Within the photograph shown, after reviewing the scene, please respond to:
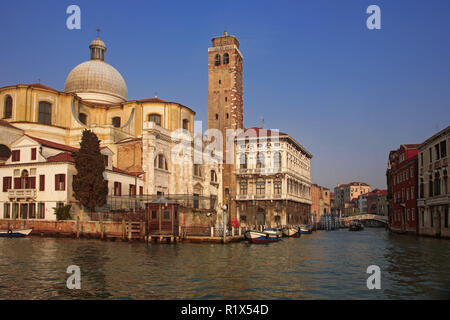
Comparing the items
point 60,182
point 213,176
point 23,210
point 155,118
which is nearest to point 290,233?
point 213,176

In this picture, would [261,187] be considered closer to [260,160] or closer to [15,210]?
[260,160]

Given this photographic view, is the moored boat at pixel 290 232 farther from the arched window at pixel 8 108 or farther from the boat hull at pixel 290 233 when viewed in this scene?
the arched window at pixel 8 108

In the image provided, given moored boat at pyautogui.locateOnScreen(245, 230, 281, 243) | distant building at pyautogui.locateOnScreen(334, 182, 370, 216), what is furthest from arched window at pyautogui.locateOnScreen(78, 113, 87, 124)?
distant building at pyautogui.locateOnScreen(334, 182, 370, 216)

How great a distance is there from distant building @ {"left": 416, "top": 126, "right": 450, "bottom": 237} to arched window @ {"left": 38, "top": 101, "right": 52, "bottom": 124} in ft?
119

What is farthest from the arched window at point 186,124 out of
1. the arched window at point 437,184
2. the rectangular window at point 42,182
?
the arched window at point 437,184

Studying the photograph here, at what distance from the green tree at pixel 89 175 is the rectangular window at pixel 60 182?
2.79 ft

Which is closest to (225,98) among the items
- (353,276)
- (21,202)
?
(21,202)

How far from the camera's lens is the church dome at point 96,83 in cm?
5089

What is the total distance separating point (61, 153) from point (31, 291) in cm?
2500

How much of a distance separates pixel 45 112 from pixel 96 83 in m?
9.60

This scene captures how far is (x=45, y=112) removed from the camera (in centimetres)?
4316

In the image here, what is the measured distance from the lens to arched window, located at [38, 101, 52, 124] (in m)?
42.9

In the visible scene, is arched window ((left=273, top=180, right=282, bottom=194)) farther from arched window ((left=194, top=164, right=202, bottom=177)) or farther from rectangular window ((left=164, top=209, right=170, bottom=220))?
rectangular window ((left=164, top=209, right=170, bottom=220))

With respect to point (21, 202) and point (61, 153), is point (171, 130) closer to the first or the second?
point (61, 153)
